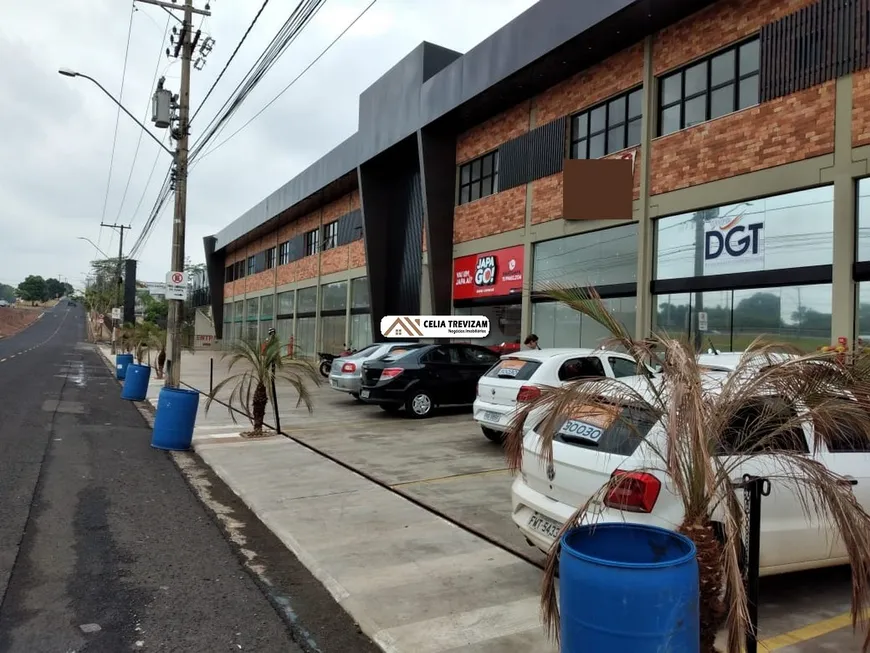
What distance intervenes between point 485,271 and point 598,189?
4.75 meters

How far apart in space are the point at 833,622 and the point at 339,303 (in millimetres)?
26101

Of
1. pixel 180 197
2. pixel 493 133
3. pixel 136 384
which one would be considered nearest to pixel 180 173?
pixel 180 197

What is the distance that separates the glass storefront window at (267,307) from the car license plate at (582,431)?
36547 mm

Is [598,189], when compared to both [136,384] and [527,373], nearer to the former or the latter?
[527,373]

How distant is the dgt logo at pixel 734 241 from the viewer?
11741 millimetres

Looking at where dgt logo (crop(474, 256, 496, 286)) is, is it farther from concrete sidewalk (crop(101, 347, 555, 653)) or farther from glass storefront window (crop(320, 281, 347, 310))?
concrete sidewalk (crop(101, 347, 555, 653))

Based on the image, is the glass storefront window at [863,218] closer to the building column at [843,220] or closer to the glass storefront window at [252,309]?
the building column at [843,220]

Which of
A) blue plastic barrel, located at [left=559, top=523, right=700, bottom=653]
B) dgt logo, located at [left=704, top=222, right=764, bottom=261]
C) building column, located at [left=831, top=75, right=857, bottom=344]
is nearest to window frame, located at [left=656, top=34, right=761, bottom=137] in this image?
building column, located at [left=831, top=75, right=857, bottom=344]

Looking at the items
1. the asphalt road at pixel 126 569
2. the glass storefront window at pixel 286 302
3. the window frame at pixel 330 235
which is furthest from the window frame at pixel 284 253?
the asphalt road at pixel 126 569

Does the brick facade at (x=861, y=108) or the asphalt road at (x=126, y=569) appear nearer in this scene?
the asphalt road at (x=126, y=569)

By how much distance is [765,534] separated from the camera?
406 cm

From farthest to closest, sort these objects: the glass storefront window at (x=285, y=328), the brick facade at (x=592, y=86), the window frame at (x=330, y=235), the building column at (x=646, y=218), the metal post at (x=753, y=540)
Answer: the glass storefront window at (x=285, y=328), the window frame at (x=330, y=235), the brick facade at (x=592, y=86), the building column at (x=646, y=218), the metal post at (x=753, y=540)

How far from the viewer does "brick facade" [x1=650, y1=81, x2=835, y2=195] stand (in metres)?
10.7

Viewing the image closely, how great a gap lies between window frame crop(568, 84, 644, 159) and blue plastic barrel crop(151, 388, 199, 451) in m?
10.2
